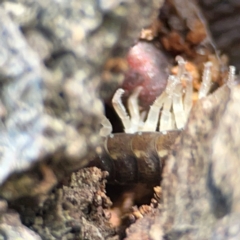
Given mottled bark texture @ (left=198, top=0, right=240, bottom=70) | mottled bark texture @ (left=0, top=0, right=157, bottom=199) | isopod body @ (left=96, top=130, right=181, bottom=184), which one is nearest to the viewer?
mottled bark texture @ (left=0, top=0, right=157, bottom=199)

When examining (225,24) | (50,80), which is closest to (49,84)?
(50,80)

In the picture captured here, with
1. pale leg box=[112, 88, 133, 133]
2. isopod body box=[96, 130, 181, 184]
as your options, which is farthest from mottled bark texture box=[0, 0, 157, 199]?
pale leg box=[112, 88, 133, 133]

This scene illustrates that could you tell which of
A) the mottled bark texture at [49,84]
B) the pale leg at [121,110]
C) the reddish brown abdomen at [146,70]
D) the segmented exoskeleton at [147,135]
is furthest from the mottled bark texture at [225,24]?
the mottled bark texture at [49,84]

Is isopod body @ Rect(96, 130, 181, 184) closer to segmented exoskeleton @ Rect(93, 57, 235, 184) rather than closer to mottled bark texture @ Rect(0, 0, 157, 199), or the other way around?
segmented exoskeleton @ Rect(93, 57, 235, 184)

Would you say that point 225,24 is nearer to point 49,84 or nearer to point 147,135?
point 147,135

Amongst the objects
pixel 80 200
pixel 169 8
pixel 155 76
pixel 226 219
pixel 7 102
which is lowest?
pixel 226 219

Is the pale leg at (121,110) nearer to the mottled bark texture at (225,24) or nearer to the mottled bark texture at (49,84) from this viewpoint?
the mottled bark texture at (225,24)

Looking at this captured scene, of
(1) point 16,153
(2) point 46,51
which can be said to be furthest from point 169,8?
(1) point 16,153

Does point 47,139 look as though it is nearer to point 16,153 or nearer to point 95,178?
point 16,153
